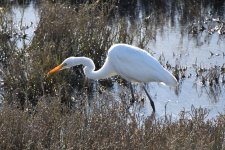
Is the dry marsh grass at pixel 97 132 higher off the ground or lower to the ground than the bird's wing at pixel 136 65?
lower

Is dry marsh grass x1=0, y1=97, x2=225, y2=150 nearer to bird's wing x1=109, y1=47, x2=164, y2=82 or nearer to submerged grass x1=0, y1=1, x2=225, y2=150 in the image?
submerged grass x1=0, y1=1, x2=225, y2=150

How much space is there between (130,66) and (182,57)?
2081mm

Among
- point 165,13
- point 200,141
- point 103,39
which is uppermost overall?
point 165,13

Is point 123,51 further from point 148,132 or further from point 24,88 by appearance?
point 148,132

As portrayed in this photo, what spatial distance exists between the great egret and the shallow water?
0.28 m

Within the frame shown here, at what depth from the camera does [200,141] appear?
4.73 meters

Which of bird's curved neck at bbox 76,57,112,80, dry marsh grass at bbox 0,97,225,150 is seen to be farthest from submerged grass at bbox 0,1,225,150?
bird's curved neck at bbox 76,57,112,80

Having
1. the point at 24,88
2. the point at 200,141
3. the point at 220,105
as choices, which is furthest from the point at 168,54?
the point at 200,141

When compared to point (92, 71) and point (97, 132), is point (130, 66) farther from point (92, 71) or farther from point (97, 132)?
point (97, 132)

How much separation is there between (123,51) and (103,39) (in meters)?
1.47

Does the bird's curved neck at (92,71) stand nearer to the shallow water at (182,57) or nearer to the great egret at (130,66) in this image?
the great egret at (130,66)

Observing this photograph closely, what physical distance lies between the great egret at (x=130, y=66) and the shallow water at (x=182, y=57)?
0.28m

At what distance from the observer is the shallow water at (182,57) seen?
8.17 metres

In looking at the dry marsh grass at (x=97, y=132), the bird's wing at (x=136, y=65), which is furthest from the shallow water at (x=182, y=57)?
the dry marsh grass at (x=97, y=132)
